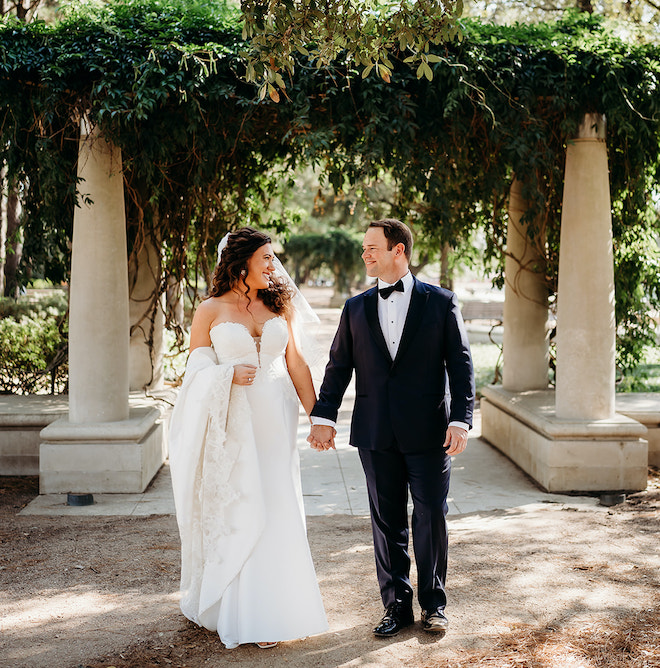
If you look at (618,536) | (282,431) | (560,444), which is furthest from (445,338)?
(560,444)

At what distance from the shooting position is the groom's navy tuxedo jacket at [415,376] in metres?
3.79

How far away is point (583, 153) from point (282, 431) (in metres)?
4.44

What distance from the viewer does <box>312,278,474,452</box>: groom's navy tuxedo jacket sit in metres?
3.79

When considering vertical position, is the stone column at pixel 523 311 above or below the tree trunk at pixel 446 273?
below

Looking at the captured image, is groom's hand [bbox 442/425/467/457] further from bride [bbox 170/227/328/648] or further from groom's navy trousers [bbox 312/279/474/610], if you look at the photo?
bride [bbox 170/227/328/648]

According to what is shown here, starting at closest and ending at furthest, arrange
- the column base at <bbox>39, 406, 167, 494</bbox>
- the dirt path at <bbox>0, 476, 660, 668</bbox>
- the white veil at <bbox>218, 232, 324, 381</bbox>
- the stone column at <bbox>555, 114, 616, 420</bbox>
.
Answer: the dirt path at <bbox>0, 476, 660, 668</bbox> → the white veil at <bbox>218, 232, 324, 381</bbox> → the column base at <bbox>39, 406, 167, 494</bbox> → the stone column at <bbox>555, 114, 616, 420</bbox>

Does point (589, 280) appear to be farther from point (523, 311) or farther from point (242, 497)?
point (242, 497)

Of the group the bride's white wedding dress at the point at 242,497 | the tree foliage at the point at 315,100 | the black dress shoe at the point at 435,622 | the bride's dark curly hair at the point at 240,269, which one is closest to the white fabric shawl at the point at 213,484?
the bride's white wedding dress at the point at 242,497

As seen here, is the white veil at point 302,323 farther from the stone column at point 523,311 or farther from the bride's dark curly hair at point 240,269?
the stone column at point 523,311

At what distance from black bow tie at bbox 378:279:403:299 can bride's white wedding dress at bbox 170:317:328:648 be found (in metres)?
0.58

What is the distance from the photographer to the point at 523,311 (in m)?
8.72

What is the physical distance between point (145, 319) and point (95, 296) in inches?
→ 81.8

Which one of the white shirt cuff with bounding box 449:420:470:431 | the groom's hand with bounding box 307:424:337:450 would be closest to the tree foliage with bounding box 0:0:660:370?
the groom's hand with bounding box 307:424:337:450

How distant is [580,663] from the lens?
11.7ft
